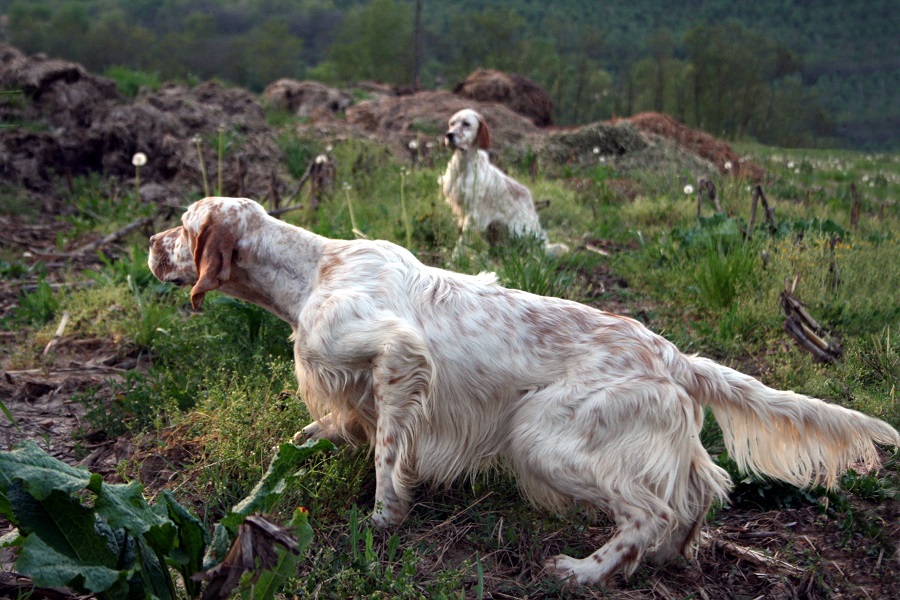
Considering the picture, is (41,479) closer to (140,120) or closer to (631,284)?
(631,284)

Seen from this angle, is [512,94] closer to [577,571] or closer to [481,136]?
[481,136]

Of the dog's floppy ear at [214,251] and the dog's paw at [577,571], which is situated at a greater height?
the dog's floppy ear at [214,251]

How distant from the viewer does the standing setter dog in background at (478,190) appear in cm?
645

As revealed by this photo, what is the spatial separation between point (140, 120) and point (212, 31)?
1633cm

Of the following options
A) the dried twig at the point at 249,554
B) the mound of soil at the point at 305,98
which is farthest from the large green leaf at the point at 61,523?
the mound of soil at the point at 305,98

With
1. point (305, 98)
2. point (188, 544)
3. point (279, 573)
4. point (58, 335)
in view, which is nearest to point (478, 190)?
point (58, 335)

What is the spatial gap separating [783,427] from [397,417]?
131cm

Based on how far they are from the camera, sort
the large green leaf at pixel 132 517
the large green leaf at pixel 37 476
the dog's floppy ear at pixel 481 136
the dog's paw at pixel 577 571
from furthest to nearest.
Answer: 1. the dog's floppy ear at pixel 481 136
2. the dog's paw at pixel 577 571
3. the large green leaf at pixel 132 517
4. the large green leaf at pixel 37 476

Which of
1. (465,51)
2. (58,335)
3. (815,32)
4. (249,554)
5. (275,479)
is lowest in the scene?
(465,51)

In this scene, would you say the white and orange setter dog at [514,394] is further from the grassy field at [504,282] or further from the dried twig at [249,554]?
the dried twig at [249,554]

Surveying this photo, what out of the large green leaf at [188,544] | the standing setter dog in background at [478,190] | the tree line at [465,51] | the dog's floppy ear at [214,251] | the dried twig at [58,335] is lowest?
the tree line at [465,51]

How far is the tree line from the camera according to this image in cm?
1782

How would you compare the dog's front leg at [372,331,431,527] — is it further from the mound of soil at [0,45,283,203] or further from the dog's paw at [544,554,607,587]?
the mound of soil at [0,45,283,203]

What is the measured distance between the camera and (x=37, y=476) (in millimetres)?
1949
